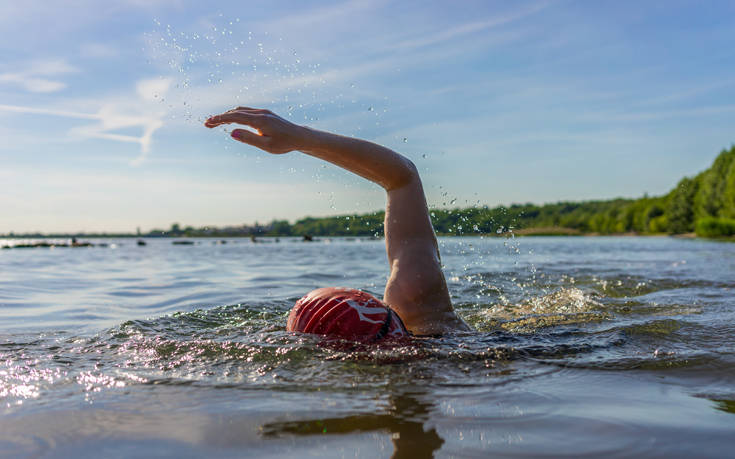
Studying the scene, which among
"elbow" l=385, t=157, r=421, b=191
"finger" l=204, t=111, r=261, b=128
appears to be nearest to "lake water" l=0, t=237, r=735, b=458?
"elbow" l=385, t=157, r=421, b=191

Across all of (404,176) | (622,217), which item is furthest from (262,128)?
(622,217)

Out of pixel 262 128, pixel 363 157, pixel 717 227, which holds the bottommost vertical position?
pixel 717 227

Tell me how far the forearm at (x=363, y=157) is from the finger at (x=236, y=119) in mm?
389

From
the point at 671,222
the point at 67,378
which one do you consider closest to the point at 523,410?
the point at 67,378

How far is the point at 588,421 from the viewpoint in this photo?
2502 millimetres

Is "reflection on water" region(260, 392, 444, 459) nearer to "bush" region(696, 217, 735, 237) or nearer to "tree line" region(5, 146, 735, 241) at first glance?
"tree line" region(5, 146, 735, 241)

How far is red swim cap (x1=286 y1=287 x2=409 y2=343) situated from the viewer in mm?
3930

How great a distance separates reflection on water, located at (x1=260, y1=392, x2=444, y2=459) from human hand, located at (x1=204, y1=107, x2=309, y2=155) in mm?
1964

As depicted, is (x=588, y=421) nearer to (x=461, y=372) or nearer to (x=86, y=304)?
(x=461, y=372)

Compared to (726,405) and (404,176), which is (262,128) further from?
(726,405)

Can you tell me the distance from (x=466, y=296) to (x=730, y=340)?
4701mm

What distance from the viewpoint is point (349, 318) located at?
3957 millimetres

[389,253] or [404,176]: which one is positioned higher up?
[404,176]

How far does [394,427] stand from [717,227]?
6571cm
